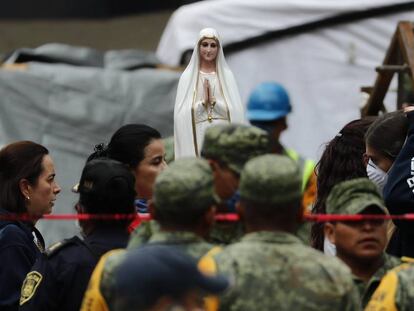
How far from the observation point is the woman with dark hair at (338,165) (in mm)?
7027

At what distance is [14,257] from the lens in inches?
268

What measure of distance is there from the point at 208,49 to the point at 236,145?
7.88ft

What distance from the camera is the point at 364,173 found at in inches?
279

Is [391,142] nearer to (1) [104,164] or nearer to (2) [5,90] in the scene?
(1) [104,164]

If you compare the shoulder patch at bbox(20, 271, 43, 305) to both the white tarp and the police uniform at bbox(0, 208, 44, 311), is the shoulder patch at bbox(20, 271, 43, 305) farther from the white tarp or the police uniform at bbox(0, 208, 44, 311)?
the white tarp

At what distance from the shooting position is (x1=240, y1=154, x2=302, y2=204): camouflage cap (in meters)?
5.21

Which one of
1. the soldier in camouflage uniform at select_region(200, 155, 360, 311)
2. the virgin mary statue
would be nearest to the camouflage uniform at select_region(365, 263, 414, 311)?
the soldier in camouflage uniform at select_region(200, 155, 360, 311)

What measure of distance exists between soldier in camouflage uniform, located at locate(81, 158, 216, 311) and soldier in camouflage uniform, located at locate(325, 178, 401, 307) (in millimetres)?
655

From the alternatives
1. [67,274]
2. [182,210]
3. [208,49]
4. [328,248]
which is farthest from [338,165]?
[182,210]

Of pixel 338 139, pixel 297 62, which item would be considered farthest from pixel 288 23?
pixel 338 139

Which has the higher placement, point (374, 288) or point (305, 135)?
point (374, 288)

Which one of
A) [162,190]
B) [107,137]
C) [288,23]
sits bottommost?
[107,137]

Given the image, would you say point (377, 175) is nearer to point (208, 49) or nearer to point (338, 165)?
point (338, 165)

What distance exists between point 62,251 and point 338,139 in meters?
1.73
